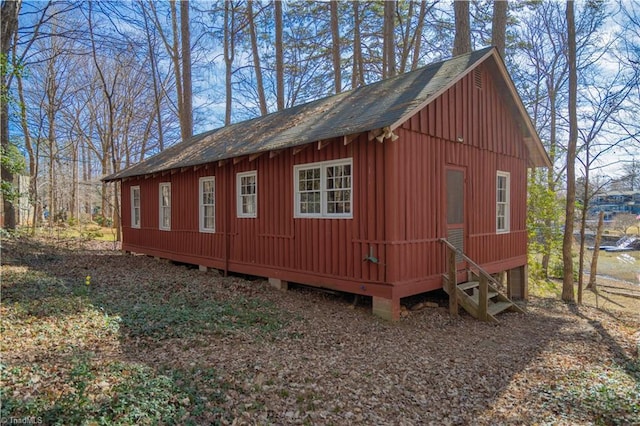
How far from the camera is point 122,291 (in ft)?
25.5

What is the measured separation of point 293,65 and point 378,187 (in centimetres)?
1421

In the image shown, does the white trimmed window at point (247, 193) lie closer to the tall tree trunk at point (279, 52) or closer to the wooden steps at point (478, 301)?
the wooden steps at point (478, 301)

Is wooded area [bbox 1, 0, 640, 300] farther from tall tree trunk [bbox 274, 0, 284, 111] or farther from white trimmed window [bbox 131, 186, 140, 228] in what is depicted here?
white trimmed window [bbox 131, 186, 140, 228]

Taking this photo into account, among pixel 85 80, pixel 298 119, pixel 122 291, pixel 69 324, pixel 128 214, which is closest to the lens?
pixel 69 324

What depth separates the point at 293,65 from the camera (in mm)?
19031

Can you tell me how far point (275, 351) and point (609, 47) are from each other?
51.5ft

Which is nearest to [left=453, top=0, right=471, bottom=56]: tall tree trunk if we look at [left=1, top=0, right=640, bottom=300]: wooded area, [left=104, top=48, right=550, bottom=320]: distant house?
[left=1, top=0, right=640, bottom=300]: wooded area

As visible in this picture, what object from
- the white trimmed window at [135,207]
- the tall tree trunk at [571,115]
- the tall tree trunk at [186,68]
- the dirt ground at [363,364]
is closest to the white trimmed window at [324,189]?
the dirt ground at [363,364]

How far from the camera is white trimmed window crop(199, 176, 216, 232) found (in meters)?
10.5

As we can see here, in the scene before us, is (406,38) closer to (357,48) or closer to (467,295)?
(357,48)

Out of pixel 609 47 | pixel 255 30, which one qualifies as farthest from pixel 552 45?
pixel 255 30

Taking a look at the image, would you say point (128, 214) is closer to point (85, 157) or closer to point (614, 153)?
point (614, 153)

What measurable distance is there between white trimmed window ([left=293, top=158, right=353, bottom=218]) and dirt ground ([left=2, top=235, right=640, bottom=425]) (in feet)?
5.88

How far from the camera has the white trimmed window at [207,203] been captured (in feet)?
34.4
